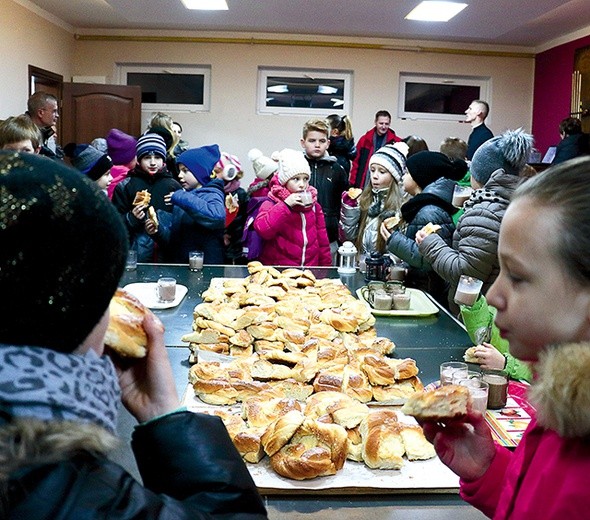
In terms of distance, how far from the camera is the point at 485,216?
2596mm

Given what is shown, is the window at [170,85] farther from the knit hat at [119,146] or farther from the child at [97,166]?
the child at [97,166]

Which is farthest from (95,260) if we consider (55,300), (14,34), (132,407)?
(14,34)

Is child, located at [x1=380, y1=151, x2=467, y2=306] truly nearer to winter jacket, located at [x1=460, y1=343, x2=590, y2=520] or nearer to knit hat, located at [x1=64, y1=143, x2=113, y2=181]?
knit hat, located at [x1=64, y1=143, x2=113, y2=181]

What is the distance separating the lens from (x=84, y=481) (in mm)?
637

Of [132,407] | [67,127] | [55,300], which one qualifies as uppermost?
[67,127]

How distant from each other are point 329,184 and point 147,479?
15.1 ft

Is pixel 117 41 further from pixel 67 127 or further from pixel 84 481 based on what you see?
pixel 84 481

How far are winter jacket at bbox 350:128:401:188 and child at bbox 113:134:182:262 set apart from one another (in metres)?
3.96

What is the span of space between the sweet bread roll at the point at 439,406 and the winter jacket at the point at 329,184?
4241mm

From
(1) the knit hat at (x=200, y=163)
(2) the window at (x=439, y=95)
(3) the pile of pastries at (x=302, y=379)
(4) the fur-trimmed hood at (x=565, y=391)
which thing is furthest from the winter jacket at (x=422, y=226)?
(2) the window at (x=439, y=95)

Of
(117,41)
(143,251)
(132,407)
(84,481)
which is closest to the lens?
(84,481)

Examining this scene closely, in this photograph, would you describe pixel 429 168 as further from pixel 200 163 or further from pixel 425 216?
pixel 200 163

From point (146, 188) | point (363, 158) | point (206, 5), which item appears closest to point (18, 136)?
point (146, 188)

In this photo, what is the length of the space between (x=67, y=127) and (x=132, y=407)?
8.21 m
